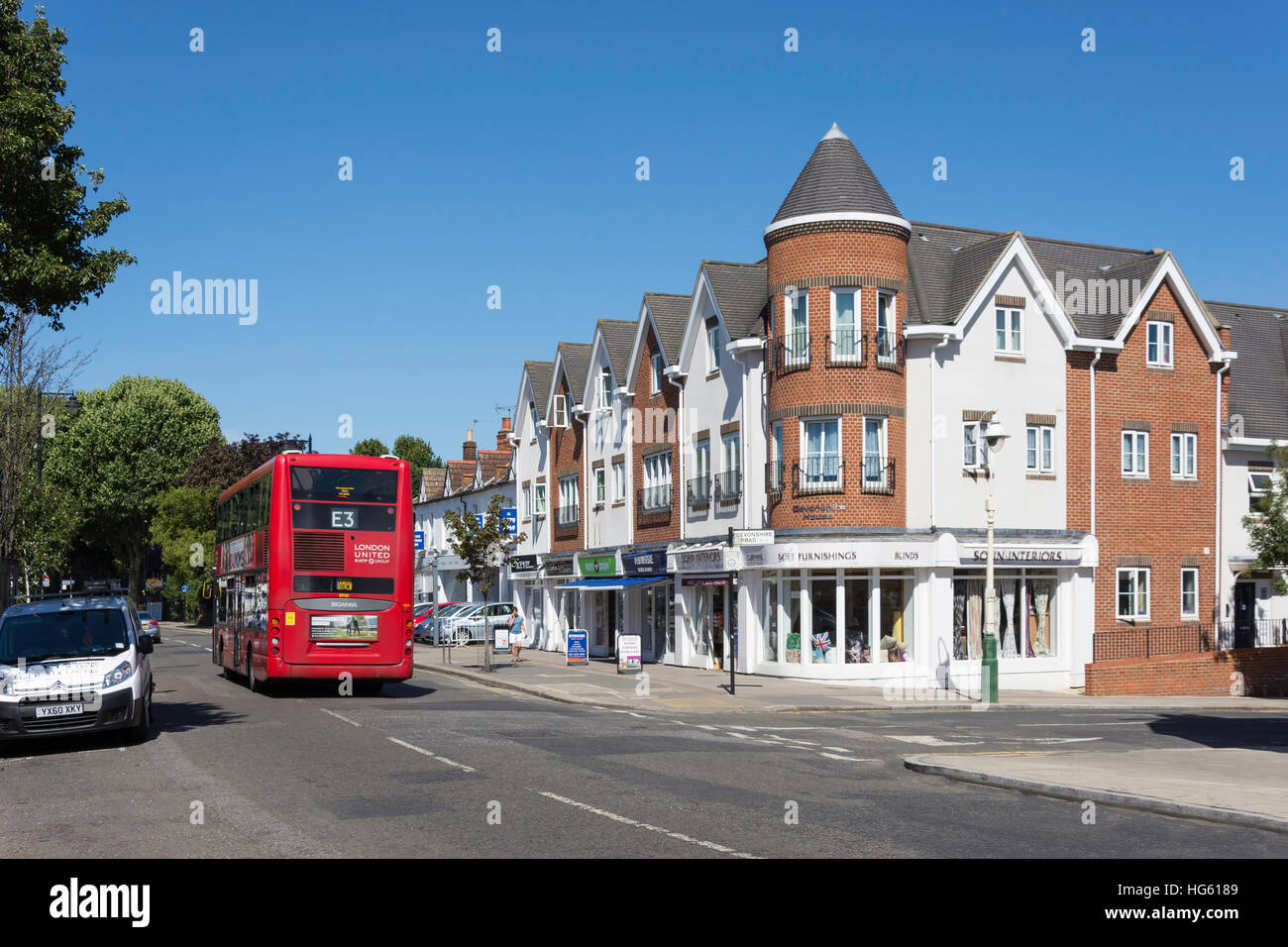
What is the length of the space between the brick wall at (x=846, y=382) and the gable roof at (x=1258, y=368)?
1323 cm

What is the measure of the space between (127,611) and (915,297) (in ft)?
74.7

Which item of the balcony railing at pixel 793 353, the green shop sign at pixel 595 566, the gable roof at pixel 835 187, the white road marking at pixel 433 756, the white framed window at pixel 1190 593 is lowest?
the white road marking at pixel 433 756

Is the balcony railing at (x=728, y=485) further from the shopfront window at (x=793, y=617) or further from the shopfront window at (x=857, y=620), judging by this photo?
the shopfront window at (x=857, y=620)

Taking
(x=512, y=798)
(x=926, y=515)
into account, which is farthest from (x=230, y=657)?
(x=512, y=798)

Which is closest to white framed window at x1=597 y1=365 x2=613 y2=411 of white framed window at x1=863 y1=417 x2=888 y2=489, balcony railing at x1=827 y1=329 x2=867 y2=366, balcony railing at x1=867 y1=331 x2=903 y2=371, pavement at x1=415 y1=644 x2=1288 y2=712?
pavement at x1=415 y1=644 x2=1288 y2=712

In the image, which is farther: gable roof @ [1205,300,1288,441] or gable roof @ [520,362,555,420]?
gable roof @ [520,362,555,420]

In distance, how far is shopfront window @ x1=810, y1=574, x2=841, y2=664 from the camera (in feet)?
105

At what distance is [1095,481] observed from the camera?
35000 millimetres

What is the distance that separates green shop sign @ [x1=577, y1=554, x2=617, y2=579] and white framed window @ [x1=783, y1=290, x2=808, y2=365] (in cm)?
1285

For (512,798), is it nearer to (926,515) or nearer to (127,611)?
(127,611)

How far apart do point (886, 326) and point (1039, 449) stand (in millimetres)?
6157

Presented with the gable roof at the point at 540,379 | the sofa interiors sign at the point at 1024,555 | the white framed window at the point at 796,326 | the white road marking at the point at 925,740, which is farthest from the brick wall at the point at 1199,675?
the gable roof at the point at 540,379

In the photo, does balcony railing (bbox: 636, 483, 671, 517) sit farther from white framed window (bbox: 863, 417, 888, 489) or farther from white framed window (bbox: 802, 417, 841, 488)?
white framed window (bbox: 863, 417, 888, 489)

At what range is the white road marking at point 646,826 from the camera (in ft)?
30.6
